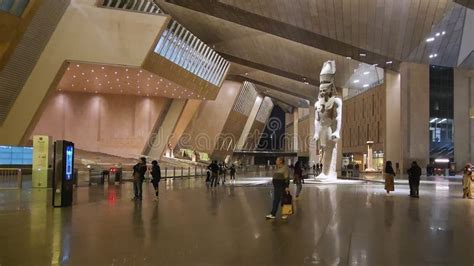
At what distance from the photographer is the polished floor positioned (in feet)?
19.4

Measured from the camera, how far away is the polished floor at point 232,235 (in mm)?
5918

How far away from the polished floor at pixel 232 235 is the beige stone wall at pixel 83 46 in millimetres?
17115

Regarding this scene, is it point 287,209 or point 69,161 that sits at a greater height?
point 69,161

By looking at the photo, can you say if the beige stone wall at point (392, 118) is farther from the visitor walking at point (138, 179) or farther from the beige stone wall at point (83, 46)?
the visitor walking at point (138, 179)

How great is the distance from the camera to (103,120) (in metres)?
45.6

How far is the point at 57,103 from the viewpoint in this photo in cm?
4419

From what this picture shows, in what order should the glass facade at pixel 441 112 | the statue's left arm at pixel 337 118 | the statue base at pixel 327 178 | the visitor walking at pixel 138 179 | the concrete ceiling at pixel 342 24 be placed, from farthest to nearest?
the glass facade at pixel 441 112
the concrete ceiling at pixel 342 24
the statue base at pixel 327 178
the statue's left arm at pixel 337 118
the visitor walking at pixel 138 179

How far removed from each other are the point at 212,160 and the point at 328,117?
12673 millimetres

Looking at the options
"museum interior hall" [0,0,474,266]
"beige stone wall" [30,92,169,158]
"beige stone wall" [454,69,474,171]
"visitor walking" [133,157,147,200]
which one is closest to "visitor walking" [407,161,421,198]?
"museum interior hall" [0,0,474,266]

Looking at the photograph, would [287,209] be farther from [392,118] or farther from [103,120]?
[103,120]

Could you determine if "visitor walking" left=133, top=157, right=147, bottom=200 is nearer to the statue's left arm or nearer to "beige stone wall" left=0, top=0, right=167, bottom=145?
"beige stone wall" left=0, top=0, right=167, bottom=145

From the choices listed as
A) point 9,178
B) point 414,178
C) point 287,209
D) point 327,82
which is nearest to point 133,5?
point 327,82

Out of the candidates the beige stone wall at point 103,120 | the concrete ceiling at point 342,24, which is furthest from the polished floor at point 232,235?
the beige stone wall at point 103,120

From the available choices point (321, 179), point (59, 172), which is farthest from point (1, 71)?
point (321, 179)
